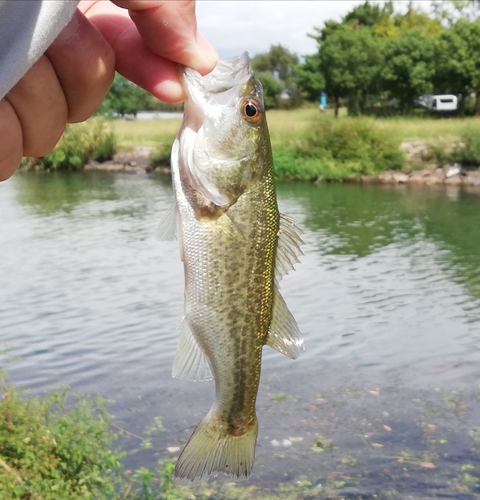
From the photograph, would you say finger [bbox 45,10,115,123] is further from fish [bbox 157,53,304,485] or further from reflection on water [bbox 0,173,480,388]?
reflection on water [bbox 0,173,480,388]

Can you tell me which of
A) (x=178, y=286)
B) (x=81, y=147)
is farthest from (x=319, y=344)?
(x=81, y=147)

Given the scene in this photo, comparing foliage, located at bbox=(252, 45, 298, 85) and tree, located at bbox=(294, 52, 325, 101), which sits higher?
foliage, located at bbox=(252, 45, 298, 85)

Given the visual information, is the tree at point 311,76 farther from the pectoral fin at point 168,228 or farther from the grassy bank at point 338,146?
the pectoral fin at point 168,228

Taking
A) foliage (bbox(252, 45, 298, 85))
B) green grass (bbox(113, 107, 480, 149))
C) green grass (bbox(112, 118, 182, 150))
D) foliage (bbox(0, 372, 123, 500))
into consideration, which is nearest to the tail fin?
foliage (bbox(0, 372, 123, 500))

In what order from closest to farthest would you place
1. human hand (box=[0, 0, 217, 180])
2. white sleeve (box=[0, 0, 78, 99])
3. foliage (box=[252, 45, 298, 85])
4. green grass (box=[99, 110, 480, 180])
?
white sleeve (box=[0, 0, 78, 99]) < human hand (box=[0, 0, 217, 180]) < green grass (box=[99, 110, 480, 180]) < foliage (box=[252, 45, 298, 85])

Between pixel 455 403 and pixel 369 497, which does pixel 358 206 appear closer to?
pixel 455 403

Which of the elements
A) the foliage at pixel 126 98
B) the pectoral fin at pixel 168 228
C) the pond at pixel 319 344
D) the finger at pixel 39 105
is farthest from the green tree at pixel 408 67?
the finger at pixel 39 105
